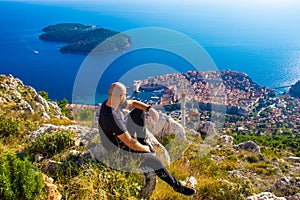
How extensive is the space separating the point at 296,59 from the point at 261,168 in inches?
2999

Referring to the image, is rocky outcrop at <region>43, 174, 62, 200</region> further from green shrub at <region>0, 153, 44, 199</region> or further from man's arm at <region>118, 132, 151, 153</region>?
man's arm at <region>118, 132, 151, 153</region>

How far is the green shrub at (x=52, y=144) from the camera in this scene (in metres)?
4.36

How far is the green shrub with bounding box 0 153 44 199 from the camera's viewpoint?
8.72ft

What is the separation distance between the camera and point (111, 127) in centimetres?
365

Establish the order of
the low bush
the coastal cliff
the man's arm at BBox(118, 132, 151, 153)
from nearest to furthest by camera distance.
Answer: the man's arm at BBox(118, 132, 151, 153)
the low bush
the coastal cliff

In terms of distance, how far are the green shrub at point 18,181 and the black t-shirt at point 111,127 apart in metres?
1.10

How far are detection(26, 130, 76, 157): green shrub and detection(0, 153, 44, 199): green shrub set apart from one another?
4.77 feet

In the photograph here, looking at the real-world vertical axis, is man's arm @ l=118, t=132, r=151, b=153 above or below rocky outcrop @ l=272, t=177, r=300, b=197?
above

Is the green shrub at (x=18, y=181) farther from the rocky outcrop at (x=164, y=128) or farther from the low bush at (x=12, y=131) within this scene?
the rocky outcrop at (x=164, y=128)

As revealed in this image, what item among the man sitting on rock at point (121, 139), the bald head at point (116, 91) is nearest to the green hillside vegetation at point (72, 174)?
the man sitting on rock at point (121, 139)

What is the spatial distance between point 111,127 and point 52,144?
49.7 inches

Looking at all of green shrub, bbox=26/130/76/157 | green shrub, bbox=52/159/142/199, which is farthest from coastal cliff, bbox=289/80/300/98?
green shrub, bbox=52/159/142/199

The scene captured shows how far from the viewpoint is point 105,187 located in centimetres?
336

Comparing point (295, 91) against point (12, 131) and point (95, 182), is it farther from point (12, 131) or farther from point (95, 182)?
point (95, 182)
